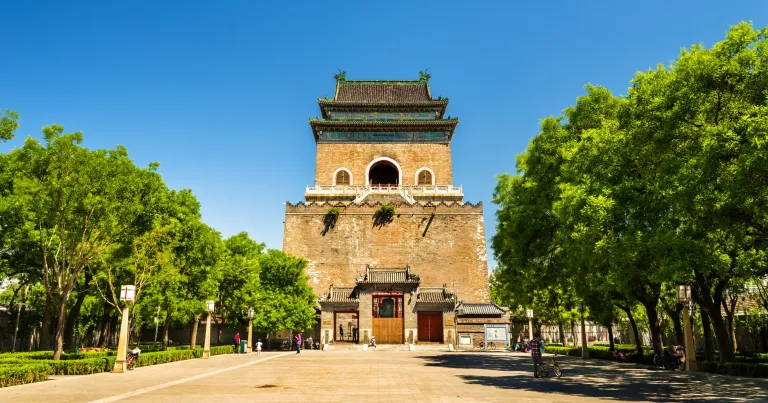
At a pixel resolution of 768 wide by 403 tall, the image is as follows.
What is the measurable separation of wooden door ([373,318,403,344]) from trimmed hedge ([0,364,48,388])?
24.0 m

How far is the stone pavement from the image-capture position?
10.9m

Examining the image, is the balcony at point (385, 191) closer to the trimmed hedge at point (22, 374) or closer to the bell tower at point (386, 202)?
the bell tower at point (386, 202)

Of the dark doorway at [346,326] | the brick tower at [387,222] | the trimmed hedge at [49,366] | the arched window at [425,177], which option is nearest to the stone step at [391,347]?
the brick tower at [387,222]

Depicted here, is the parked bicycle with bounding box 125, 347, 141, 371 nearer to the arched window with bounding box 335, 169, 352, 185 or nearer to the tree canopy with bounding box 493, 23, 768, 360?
the tree canopy with bounding box 493, 23, 768, 360

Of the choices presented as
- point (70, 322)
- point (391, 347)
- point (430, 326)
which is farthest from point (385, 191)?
point (70, 322)

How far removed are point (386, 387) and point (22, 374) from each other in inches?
368

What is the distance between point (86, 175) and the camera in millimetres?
17688

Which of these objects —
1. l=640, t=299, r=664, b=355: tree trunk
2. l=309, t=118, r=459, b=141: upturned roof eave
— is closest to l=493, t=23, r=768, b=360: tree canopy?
l=640, t=299, r=664, b=355: tree trunk

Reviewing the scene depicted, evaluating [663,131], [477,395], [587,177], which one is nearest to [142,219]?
[477,395]

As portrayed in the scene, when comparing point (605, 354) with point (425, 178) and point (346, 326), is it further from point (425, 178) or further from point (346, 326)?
point (425, 178)

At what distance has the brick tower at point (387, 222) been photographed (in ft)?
120

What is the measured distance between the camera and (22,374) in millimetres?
13328

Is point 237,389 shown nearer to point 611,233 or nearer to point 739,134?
point 611,233

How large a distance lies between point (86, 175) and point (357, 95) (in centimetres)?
3891
